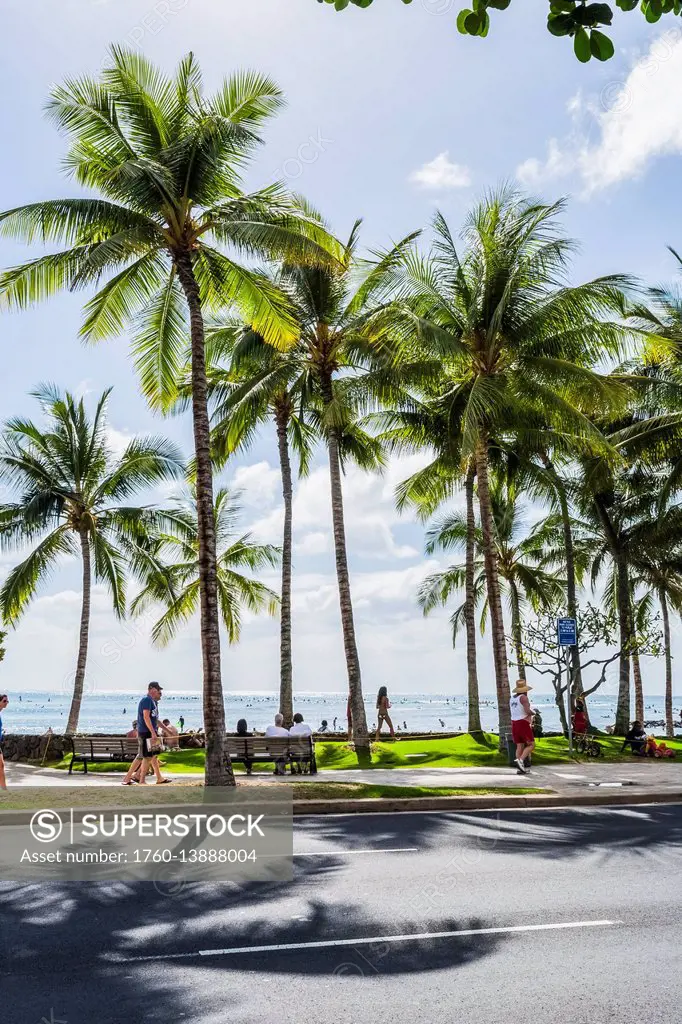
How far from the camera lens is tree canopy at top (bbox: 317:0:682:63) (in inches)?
136

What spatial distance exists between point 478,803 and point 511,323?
12053mm

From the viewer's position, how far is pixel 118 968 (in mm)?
5828

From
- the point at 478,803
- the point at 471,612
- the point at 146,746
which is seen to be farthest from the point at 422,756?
the point at 146,746

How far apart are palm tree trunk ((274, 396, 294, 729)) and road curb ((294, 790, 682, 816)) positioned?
1129 centimetres

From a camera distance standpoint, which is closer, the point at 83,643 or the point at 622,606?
the point at 83,643

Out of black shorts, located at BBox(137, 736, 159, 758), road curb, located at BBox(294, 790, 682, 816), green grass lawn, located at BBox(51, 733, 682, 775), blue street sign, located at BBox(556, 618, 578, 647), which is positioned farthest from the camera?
green grass lawn, located at BBox(51, 733, 682, 775)

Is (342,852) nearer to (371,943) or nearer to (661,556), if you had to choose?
(371,943)

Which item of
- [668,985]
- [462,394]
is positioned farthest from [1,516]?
[668,985]

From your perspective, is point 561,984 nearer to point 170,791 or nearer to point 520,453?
point 170,791

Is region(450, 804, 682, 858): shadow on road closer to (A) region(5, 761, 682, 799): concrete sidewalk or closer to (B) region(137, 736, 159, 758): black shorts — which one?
(A) region(5, 761, 682, 799): concrete sidewalk

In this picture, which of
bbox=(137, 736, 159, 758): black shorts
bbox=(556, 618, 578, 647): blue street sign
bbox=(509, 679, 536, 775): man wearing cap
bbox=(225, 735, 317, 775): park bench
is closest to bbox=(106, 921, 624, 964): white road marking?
bbox=(137, 736, 159, 758): black shorts

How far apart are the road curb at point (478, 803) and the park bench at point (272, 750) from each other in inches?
169

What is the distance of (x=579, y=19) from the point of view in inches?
138

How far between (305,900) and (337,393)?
615 inches
